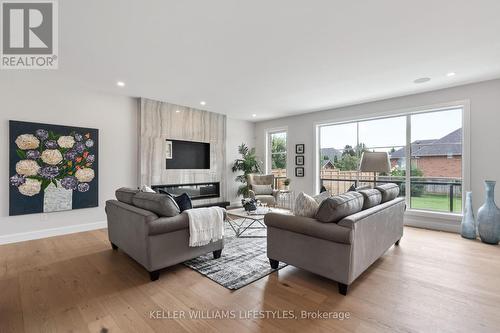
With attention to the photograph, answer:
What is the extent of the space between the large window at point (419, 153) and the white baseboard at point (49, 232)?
5.60 metres

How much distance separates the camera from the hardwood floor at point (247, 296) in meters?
1.79

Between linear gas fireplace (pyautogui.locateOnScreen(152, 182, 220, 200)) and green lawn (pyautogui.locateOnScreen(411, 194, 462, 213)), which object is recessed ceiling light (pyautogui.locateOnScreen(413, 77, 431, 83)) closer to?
green lawn (pyautogui.locateOnScreen(411, 194, 462, 213))

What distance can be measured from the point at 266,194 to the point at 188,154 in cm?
224

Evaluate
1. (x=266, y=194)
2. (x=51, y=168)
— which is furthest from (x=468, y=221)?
(x=51, y=168)

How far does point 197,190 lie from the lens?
20.0 feet

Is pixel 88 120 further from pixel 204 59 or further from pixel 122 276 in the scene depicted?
pixel 122 276

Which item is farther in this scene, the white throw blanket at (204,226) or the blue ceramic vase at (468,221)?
the blue ceramic vase at (468,221)

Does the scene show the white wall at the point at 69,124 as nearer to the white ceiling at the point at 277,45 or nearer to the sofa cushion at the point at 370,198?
the white ceiling at the point at 277,45

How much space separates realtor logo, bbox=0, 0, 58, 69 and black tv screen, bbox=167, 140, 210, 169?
8.77 feet

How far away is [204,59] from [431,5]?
2.49m

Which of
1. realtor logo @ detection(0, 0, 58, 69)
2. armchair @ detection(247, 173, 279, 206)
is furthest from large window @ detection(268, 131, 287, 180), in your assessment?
Result: realtor logo @ detection(0, 0, 58, 69)

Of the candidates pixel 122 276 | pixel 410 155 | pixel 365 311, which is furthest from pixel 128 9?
pixel 410 155

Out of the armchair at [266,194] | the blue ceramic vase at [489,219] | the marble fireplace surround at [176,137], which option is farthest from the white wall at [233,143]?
the blue ceramic vase at [489,219]

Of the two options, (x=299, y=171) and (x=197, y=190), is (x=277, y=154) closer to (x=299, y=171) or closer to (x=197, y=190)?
(x=299, y=171)
